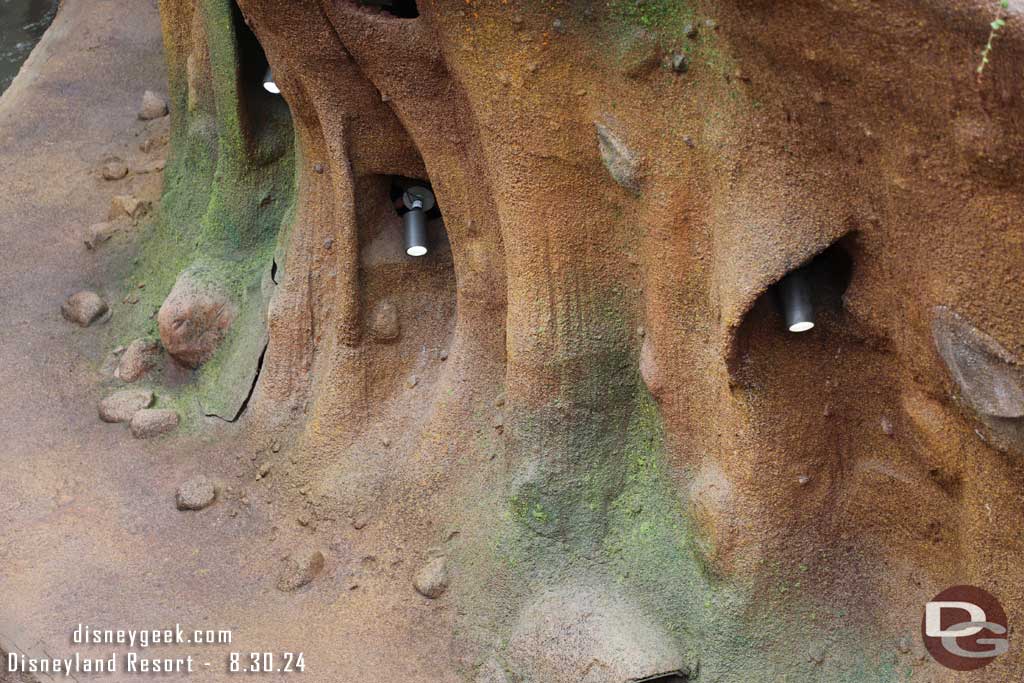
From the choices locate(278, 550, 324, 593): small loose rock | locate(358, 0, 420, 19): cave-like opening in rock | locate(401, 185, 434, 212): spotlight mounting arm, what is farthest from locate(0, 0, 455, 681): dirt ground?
locate(358, 0, 420, 19): cave-like opening in rock

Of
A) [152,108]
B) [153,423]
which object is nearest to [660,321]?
[153,423]

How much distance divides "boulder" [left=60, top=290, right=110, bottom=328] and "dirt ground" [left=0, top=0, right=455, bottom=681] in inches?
2.3

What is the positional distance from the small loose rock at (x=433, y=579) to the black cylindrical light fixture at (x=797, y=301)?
1.87m

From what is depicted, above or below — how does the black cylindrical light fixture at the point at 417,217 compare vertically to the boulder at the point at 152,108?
below

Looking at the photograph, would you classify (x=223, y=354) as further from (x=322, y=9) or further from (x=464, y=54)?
(x=464, y=54)

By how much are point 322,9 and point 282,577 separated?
2.31 m

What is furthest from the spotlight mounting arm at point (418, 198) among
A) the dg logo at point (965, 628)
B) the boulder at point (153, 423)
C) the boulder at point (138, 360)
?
the dg logo at point (965, 628)

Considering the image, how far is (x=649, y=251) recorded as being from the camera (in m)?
4.44

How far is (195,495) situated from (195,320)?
36.8 inches

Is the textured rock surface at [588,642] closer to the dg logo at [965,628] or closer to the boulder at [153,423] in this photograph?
the dg logo at [965,628]

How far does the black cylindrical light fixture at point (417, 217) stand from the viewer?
5.32m

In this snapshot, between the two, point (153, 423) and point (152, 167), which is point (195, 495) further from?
point (152, 167)

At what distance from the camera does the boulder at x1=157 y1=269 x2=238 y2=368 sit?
20.6 ft

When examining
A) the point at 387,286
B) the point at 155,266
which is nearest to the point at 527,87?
the point at 387,286
